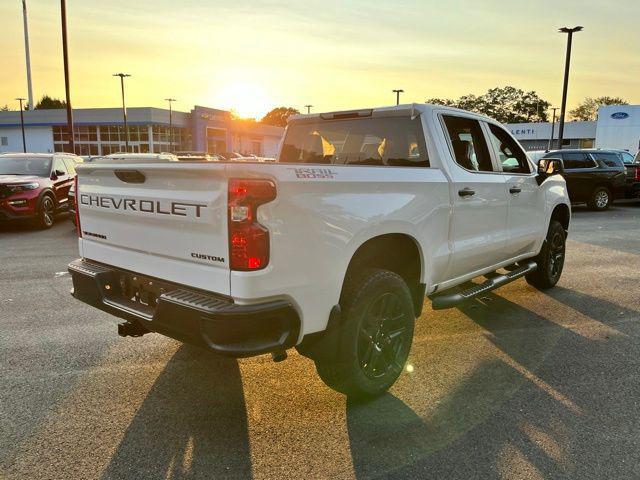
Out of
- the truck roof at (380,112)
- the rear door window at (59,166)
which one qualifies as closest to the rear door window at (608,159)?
the truck roof at (380,112)

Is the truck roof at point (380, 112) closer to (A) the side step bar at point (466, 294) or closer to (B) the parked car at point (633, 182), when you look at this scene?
(A) the side step bar at point (466, 294)

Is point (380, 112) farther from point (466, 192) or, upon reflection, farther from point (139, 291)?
point (139, 291)

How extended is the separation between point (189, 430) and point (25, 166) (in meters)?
11.8

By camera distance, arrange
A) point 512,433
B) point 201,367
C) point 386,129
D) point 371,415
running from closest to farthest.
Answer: point 512,433 → point 371,415 → point 201,367 → point 386,129

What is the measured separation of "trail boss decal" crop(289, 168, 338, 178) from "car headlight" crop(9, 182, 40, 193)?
1066 cm

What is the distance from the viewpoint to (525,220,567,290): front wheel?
6.11 metres

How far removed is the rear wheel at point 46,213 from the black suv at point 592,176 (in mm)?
14043

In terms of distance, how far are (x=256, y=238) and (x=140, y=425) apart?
5.00ft

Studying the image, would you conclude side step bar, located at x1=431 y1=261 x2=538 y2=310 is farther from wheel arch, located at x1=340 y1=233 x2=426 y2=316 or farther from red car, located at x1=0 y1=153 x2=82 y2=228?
red car, located at x1=0 y1=153 x2=82 y2=228

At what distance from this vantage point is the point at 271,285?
2.66 m

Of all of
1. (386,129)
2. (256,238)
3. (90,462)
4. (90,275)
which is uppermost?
(386,129)

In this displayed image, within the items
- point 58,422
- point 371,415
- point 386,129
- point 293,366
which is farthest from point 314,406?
point 386,129

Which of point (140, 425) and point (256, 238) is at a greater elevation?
point (256, 238)

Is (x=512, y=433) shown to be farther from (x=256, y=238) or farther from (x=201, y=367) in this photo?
(x=201, y=367)
